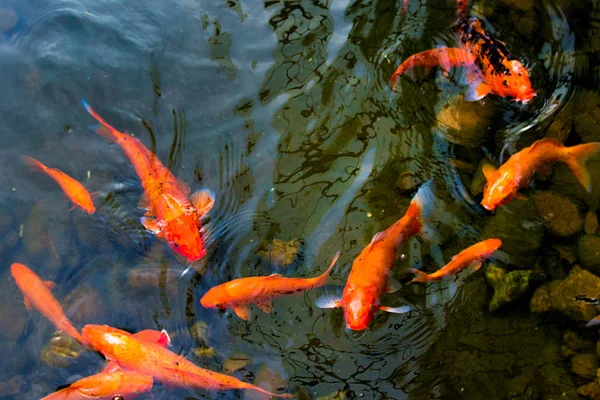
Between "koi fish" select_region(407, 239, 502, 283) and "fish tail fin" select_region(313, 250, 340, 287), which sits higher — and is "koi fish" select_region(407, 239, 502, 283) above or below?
above

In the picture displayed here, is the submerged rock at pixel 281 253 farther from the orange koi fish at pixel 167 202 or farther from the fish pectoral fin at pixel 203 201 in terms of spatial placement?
the fish pectoral fin at pixel 203 201

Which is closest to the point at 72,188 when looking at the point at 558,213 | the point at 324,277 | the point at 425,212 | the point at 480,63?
the point at 324,277

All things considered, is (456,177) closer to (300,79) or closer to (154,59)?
(300,79)

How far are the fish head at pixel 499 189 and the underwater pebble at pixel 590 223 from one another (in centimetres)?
75

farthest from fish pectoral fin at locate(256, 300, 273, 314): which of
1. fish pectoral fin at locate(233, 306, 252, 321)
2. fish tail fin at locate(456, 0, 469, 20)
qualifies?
fish tail fin at locate(456, 0, 469, 20)

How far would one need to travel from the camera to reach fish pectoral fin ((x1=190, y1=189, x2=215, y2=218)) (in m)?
4.98

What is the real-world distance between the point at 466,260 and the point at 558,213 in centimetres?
109

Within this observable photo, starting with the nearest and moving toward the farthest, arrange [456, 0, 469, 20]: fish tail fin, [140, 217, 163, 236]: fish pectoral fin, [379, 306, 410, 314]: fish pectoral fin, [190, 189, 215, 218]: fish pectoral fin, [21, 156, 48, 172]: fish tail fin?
[379, 306, 410, 314]: fish pectoral fin → [140, 217, 163, 236]: fish pectoral fin → [190, 189, 215, 218]: fish pectoral fin → [21, 156, 48, 172]: fish tail fin → [456, 0, 469, 20]: fish tail fin

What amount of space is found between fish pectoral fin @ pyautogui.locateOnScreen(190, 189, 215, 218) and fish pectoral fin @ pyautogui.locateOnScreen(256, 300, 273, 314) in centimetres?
113

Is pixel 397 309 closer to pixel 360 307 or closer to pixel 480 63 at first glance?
pixel 360 307

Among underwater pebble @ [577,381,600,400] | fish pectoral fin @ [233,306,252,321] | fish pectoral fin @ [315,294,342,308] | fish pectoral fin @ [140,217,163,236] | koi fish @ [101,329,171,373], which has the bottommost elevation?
underwater pebble @ [577,381,600,400]

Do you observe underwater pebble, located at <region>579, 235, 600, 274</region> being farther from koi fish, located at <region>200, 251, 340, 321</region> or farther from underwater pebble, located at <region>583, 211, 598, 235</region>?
koi fish, located at <region>200, 251, 340, 321</region>

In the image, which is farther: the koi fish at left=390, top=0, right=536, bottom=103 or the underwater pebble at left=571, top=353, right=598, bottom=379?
the koi fish at left=390, top=0, right=536, bottom=103

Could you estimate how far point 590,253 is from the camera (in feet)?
14.5
